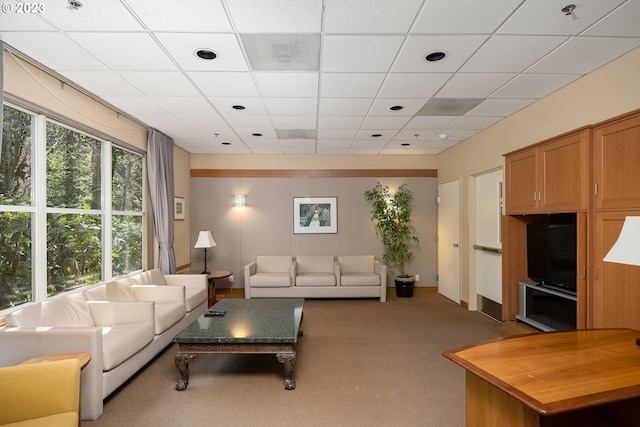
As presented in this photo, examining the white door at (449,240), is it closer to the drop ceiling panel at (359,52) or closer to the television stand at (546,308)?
the television stand at (546,308)

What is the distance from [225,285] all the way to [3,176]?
4.32 m

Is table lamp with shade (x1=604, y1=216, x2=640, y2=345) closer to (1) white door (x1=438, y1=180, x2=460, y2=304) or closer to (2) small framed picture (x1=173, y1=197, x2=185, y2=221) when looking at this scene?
(1) white door (x1=438, y1=180, x2=460, y2=304)

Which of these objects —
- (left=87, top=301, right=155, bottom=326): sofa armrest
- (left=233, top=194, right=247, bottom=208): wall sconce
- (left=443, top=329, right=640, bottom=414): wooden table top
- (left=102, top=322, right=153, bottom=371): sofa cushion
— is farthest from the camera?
(left=233, top=194, right=247, bottom=208): wall sconce

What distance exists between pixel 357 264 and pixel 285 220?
1.70m

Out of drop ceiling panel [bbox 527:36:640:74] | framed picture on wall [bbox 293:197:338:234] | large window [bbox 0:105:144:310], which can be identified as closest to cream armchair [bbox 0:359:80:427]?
large window [bbox 0:105:144:310]

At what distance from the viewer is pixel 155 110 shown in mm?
4125

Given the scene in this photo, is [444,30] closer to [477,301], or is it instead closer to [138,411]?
[138,411]

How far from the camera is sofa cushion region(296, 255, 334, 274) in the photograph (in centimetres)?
647

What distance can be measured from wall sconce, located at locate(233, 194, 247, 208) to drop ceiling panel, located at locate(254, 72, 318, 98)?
3.27m

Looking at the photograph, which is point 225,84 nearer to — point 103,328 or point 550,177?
point 103,328

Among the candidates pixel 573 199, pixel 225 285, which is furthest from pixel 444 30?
pixel 225 285

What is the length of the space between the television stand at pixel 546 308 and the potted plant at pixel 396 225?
2.69 metres

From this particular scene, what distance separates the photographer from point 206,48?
2.66 metres

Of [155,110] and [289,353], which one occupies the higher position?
[155,110]
